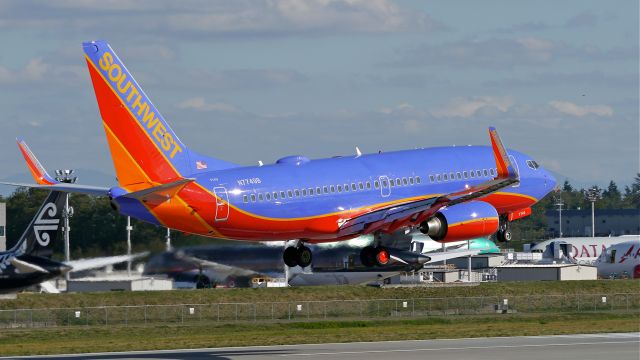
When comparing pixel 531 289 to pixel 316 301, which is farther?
pixel 531 289

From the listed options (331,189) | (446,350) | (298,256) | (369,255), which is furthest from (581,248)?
(331,189)

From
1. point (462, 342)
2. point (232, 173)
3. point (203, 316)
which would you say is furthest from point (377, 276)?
point (232, 173)

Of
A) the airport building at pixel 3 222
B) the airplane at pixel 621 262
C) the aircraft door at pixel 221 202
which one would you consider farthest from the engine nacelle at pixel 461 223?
the airplane at pixel 621 262

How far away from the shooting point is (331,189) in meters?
72.3

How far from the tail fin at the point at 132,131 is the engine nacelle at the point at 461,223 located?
12975mm

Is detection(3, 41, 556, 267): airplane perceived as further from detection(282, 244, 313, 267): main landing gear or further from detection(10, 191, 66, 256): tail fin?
detection(10, 191, 66, 256): tail fin

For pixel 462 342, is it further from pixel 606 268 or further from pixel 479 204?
pixel 606 268

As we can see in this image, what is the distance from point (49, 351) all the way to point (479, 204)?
2539 cm

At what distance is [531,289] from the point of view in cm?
12269

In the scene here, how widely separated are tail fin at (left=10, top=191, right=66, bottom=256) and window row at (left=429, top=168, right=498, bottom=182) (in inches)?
1404

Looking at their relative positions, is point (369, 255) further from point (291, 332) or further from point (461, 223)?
point (291, 332)

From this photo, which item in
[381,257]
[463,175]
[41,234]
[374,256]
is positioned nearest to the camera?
[374,256]

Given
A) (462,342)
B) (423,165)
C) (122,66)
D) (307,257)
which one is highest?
(122,66)

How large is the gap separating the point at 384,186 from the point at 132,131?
561 inches
